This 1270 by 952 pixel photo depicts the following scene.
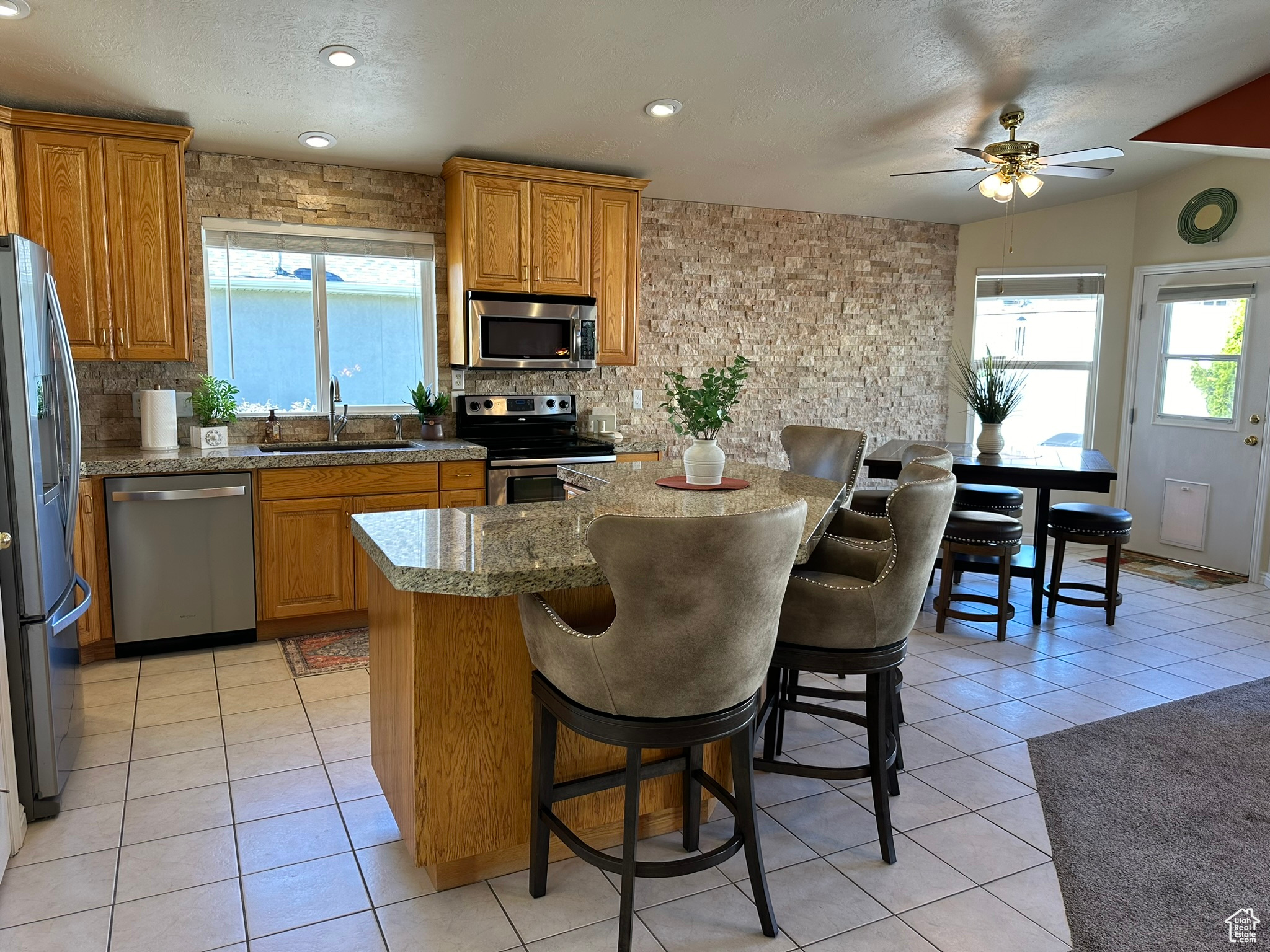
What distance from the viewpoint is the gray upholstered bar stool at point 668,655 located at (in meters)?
1.59

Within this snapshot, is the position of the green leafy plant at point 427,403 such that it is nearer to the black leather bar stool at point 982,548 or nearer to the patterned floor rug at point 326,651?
the patterned floor rug at point 326,651

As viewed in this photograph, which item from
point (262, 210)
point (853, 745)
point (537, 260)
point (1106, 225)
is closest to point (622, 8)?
point (537, 260)

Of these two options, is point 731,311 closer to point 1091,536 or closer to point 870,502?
point 870,502

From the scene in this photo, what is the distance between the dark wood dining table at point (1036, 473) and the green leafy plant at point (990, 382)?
261mm

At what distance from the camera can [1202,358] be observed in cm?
559

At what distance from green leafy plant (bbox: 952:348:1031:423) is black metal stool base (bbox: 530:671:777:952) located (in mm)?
3311

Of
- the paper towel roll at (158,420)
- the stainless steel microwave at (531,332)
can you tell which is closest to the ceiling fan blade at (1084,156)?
the stainless steel microwave at (531,332)

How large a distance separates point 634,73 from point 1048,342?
4.31m

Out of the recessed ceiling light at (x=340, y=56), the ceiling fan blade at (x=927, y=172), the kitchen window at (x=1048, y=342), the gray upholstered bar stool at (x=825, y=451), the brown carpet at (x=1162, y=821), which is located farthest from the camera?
the kitchen window at (x=1048, y=342)

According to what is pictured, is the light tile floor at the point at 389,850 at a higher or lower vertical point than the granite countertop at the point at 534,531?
lower

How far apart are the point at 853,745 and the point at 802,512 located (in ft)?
5.20

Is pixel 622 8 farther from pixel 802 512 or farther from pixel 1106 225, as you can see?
pixel 1106 225

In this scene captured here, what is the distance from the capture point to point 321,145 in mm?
4168

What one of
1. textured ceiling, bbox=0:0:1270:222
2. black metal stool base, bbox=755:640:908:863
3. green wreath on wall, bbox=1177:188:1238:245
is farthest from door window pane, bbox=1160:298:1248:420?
black metal stool base, bbox=755:640:908:863
